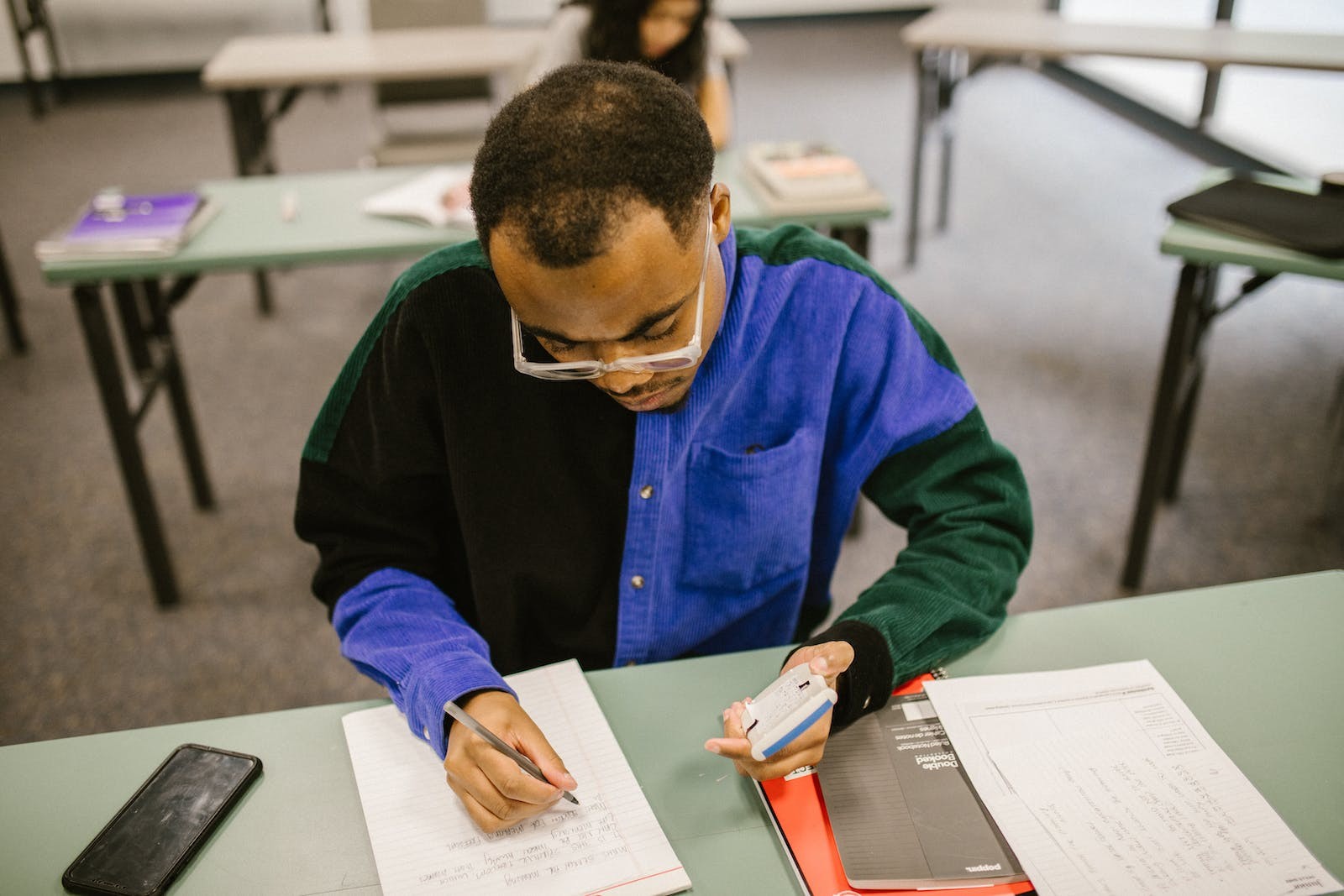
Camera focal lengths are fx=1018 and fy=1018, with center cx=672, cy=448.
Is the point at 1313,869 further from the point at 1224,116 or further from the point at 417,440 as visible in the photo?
the point at 1224,116

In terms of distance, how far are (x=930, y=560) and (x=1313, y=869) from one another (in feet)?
1.24

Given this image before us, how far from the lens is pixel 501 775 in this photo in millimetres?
774

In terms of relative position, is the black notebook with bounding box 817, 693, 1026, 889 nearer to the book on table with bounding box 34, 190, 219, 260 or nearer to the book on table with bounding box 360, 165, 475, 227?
the book on table with bounding box 360, 165, 475, 227

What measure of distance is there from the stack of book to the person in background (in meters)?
0.24

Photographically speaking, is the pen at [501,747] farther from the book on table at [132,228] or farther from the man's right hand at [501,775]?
the book on table at [132,228]

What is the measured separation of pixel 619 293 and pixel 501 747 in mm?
A: 359

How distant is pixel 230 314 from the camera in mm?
3441

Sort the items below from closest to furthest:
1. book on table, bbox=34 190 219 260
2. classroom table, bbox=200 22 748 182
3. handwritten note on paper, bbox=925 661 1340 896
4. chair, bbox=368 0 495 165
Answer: handwritten note on paper, bbox=925 661 1340 896
book on table, bbox=34 190 219 260
classroom table, bbox=200 22 748 182
chair, bbox=368 0 495 165

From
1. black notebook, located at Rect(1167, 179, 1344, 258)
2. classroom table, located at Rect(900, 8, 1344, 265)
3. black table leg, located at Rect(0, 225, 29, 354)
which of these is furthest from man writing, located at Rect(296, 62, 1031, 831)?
black table leg, located at Rect(0, 225, 29, 354)

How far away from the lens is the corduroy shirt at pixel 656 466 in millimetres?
956

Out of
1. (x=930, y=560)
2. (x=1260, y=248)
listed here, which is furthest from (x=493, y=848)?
(x=1260, y=248)

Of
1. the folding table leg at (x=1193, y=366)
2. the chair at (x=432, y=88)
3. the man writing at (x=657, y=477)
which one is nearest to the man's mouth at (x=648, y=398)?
the man writing at (x=657, y=477)

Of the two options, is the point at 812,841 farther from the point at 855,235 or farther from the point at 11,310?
the point at 11,310

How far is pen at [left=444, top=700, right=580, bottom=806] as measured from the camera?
0.78 metres
